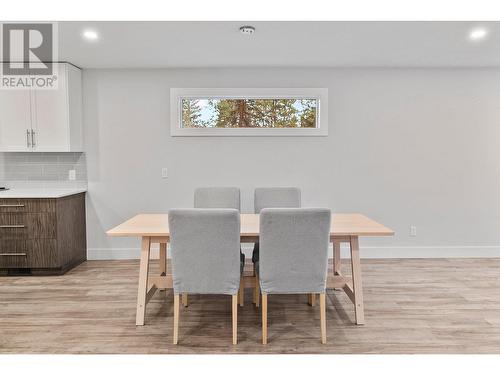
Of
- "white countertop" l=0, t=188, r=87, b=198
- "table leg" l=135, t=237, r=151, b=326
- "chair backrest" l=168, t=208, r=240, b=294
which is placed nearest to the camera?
"chair backrest" l=168, t=208, r=240, b=294

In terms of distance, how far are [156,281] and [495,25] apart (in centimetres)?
337

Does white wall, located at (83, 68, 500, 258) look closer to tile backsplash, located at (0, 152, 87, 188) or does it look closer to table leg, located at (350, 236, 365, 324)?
tile backsplash, located at (0, 152, 87, 188)

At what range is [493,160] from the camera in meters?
4.20

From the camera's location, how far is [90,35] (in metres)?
3.06

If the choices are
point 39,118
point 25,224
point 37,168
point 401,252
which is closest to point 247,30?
point 39,118

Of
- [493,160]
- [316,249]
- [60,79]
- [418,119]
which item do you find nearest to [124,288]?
[316,249]

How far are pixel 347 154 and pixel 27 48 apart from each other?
3489mm

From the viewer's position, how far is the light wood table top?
238cm

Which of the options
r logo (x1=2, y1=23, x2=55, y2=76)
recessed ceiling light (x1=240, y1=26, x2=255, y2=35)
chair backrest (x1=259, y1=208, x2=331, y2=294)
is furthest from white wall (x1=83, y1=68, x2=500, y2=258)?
chair backrest (x1=259, y1=208, x2=331, y2=294)

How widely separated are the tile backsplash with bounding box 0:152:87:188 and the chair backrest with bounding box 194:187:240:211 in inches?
68.7

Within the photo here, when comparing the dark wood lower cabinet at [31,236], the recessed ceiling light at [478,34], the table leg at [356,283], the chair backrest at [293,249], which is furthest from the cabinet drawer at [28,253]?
the recessed ceiling light at [478,34]

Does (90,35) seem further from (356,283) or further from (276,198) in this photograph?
(356,283)

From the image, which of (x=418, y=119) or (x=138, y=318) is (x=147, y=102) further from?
(x=418, y=119)

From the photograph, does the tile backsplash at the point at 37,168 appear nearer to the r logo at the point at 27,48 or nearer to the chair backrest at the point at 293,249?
the r logo at the point at 27,48
